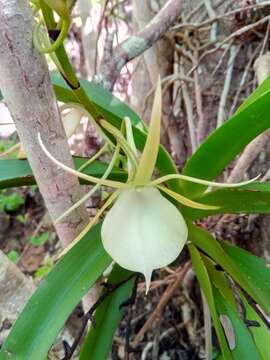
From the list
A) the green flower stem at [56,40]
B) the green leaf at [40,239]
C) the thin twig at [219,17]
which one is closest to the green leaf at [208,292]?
the green flower stem at [56,40]

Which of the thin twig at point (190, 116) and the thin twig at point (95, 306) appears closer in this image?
the thin twig at point (95, 306)

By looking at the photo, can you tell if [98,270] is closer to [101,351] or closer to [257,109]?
[101,351]

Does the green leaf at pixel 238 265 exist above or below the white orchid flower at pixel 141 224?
below

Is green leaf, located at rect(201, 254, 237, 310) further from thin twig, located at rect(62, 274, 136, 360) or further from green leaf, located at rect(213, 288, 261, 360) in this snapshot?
thin twig, located at rect(62, 274, 136, 360)

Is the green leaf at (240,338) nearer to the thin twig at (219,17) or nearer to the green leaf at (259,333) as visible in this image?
the green leaf at (259,333)

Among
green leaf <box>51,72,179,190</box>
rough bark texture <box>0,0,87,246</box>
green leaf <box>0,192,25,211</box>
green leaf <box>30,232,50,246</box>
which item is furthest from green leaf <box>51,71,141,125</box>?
green leaf <box>0,192,25,211</box>

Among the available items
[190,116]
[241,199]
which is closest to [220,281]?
[241,199]
